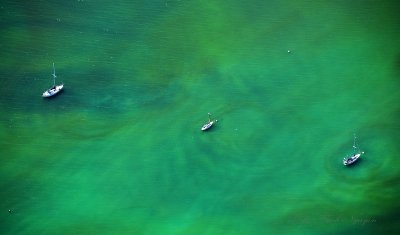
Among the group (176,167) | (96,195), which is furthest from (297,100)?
(96,195)

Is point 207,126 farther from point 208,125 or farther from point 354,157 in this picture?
point 354,157

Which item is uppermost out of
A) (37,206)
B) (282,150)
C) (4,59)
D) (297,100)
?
(4,59)

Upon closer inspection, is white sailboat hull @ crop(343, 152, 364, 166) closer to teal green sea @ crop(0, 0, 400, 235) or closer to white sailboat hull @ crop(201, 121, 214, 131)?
teal green sea @ crop(0, 0, 400, 235)

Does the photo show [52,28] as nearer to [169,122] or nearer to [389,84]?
[169,122]

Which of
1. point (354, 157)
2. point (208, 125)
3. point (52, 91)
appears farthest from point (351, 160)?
point (52, 91)

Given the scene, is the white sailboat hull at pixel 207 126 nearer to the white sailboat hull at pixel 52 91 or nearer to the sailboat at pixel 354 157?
the sailboat at pixel 354 157

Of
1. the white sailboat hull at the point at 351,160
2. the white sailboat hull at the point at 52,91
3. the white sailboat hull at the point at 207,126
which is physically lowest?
the white sailboat hull at the point at 351,160

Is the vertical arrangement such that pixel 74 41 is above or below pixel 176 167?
above

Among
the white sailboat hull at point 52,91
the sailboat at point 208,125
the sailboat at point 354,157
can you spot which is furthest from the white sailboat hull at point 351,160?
the white sailboat hull at point 52,91
